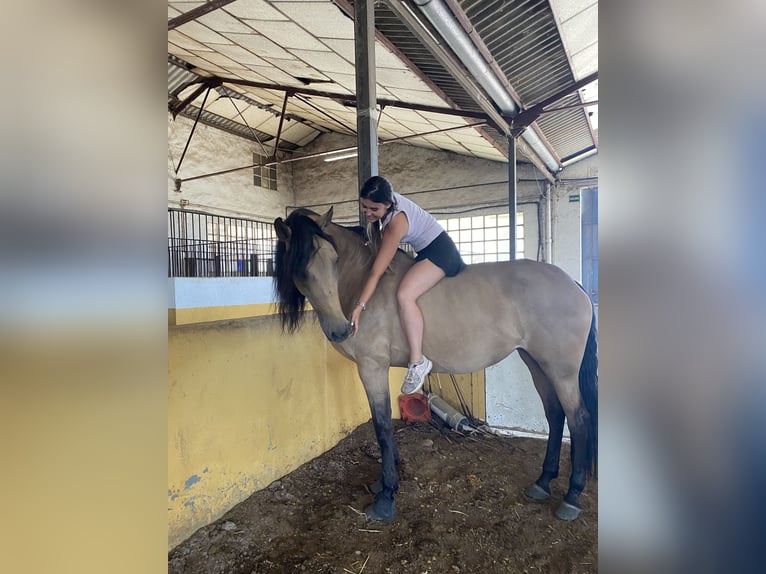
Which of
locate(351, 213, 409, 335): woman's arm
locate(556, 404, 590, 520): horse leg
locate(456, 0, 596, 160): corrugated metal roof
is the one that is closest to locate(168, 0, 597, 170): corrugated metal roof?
locate(456, 0, 596, 160): corrugated metal roof

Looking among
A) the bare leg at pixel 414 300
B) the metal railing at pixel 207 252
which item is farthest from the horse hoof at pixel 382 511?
the metal railing at pixel 207 252

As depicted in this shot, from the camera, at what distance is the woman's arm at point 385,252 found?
5.18 feet

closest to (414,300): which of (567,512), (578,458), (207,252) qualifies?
(578,458)

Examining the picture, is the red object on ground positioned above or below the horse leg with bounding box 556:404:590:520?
below

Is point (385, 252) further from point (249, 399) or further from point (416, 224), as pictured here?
point (249, 399)

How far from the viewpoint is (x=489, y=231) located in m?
8.29

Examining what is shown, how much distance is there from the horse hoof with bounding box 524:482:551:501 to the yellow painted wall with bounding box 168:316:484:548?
1.18 meters

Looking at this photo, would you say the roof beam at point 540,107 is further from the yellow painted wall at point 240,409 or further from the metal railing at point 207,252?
the metal railing at point 207,252

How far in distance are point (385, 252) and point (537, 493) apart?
139cm

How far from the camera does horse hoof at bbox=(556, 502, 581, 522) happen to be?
169cm
